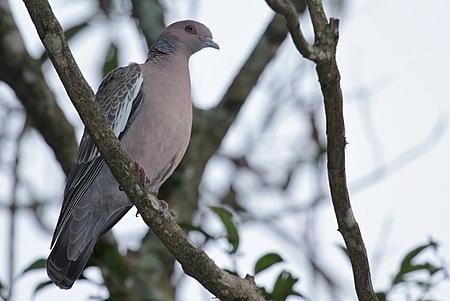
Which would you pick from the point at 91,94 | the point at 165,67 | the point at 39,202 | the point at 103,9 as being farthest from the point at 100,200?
the point at 39,202

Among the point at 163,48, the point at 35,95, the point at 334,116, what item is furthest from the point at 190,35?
the point at 334,116

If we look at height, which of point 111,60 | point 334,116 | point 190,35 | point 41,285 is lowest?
point 41,285

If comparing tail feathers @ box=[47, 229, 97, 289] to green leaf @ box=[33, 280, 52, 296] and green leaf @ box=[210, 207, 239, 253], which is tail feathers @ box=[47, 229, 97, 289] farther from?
green leaf @ box=[210, 207, 239, 253]

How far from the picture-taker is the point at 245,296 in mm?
3340

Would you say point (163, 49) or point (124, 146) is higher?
point (163, 49)

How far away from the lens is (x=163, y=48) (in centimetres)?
460

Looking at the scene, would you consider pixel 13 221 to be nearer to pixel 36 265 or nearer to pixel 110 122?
pixel 36 265

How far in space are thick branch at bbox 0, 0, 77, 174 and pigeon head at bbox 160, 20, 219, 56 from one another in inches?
31.2

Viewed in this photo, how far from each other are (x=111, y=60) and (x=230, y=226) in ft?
6.55

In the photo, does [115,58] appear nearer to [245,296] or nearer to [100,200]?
[100,200]

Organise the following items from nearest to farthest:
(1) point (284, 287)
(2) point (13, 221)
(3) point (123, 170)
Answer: (3) point (123, 170), (1) point (284, 287), (2) point (13, 221)

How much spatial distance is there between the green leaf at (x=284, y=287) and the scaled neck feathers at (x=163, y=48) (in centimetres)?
138

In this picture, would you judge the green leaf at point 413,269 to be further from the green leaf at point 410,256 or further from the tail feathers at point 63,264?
the tail feathers at point 63,264

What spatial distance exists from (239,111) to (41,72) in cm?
130
